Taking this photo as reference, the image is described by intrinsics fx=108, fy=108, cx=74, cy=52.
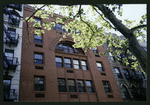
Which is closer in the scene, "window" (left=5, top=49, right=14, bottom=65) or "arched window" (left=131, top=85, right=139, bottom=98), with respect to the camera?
"window" (left=5, top=49, right=14, bottom=65)

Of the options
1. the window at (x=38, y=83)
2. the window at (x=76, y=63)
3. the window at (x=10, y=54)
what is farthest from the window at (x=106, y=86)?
the window at (x=10, y=54)

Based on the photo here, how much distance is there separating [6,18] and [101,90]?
1682 centimetres

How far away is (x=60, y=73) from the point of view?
15.0m

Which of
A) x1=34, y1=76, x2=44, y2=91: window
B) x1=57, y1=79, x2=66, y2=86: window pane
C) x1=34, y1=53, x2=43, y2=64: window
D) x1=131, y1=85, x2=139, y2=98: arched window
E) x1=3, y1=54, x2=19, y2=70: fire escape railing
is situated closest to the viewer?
x1=3, y1=54, x2=19, y2=70: fire escape railing

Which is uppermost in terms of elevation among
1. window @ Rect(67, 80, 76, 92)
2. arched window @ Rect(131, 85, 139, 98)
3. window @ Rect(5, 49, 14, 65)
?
window @ Rect(5, 49, 14, 65)

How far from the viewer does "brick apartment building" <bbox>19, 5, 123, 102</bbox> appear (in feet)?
41.0

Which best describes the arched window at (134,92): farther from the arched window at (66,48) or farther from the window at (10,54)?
the window at (10,54)

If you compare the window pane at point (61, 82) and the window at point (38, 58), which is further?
the window at point (38, 58)

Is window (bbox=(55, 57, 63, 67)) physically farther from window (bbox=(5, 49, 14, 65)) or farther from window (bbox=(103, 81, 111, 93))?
window (bbox=(103, 81, 111, 93))

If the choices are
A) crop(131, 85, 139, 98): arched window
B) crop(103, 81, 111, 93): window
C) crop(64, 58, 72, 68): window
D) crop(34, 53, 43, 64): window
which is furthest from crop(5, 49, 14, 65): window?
crop(131, 85, 139, 98): arched window

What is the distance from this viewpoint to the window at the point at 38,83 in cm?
1257

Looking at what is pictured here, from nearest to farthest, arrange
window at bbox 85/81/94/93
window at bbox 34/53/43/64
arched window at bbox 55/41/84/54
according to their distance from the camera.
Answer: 1. window at bbox 34/53/43/64
2. window at bbox 85/81/94/93
3. arched window at bbox 55/41/84/54

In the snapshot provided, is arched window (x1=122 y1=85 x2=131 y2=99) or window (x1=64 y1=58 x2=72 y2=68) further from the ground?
window (x1=64 y1=58 x2=72 y2=68)

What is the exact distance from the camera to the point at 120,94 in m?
17.5
